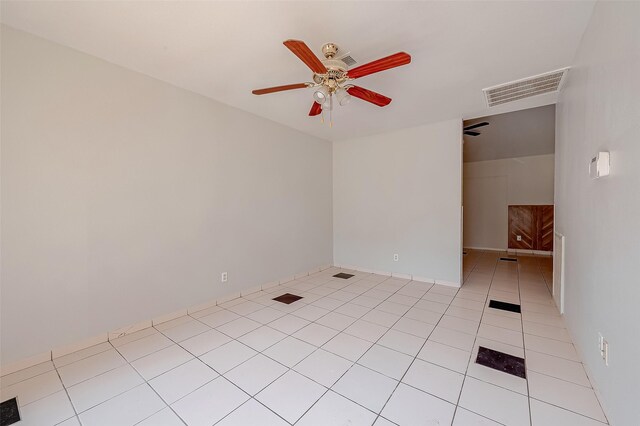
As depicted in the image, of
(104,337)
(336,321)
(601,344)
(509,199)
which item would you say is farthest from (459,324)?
(509,199)

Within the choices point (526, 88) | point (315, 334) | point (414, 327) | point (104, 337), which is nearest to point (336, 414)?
point (315, 334)

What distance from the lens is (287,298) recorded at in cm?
337

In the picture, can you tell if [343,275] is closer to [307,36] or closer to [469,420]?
[469,420]

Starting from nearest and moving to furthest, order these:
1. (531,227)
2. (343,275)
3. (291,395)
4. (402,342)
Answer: (291,395) → (402,342) → (343,275) → (531,227)

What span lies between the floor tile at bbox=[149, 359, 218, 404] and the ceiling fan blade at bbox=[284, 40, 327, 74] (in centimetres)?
227

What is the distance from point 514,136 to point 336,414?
226 inches

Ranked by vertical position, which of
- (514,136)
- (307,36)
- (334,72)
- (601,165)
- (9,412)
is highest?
(514,136)

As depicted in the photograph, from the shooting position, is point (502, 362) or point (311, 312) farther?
point (311, 312)

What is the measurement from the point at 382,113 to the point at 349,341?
9.39 ft

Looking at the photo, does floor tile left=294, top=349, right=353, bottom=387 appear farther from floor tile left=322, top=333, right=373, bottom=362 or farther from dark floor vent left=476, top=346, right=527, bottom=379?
dark floor vent left=476, top=346, right=527, bottom=379

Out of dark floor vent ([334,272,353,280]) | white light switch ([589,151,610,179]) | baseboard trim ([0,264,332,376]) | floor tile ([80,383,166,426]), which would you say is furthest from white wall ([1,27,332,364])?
white light switch ([589,151,610,179])

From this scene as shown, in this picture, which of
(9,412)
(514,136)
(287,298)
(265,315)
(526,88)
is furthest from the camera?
(514,136)

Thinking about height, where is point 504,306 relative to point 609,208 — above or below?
below

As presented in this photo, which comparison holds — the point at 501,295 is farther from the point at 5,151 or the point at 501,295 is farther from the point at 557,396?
the point at 5,151
